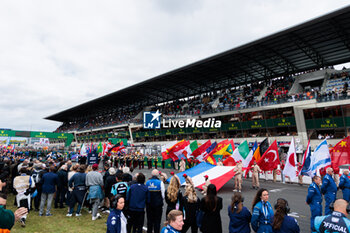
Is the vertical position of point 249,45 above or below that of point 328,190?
above

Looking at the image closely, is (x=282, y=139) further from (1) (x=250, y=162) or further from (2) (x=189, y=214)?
(2) (x=189, y=214)

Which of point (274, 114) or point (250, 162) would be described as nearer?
point (250, 162)

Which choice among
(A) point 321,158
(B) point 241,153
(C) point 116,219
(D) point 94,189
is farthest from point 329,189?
(D) point 94,189

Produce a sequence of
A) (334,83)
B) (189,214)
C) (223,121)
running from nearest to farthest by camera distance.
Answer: (189,214) < (334,83) < (223,121)

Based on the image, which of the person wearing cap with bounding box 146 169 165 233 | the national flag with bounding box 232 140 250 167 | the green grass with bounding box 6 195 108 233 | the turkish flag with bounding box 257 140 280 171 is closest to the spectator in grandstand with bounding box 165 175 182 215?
the person wearing cap with bounding box 146 169 165 233

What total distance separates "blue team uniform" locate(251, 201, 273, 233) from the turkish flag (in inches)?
346

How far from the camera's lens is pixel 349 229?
3.15 m

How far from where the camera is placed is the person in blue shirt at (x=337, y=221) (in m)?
3.17

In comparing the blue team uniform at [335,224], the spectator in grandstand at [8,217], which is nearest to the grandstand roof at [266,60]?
the blue team uniform at [335,224]

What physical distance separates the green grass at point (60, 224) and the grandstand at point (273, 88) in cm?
2645

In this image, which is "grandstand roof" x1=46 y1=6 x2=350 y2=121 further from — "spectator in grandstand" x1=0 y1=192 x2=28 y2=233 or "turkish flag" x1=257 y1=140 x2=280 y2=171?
"spectator in grandstand" x1=0 y1=192 x2=28 y2=233

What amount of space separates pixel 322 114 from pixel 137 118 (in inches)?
1582

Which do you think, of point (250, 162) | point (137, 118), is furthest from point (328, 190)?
point (137, 118)

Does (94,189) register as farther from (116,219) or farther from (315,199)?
(315,199)
